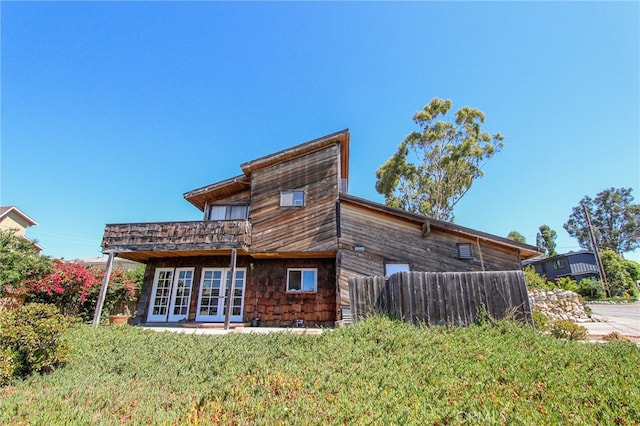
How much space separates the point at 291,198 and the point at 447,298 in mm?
7403

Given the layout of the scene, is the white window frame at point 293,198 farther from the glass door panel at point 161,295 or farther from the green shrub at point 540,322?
the green shrub at point 540,322

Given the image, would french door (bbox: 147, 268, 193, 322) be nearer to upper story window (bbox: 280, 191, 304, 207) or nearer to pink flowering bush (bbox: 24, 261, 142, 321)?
pink flowering bush (bbox: 24, 261, 142, 321)

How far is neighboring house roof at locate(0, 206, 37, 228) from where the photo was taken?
23.8 meters

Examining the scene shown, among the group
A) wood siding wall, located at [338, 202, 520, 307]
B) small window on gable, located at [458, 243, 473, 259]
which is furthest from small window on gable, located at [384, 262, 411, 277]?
small window on gable, located at [458, 243, 473, 259]

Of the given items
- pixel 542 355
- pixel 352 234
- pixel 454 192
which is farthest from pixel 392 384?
pixel 454 192

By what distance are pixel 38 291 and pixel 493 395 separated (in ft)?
49.5

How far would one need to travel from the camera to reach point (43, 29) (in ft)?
30.0

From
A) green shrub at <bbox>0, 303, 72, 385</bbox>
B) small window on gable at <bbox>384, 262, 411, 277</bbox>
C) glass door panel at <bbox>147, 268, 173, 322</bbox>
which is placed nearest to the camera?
green shrub at <bbox>0, 303, 72, 385</bbox>

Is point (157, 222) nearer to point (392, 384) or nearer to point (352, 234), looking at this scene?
point (352, 234)

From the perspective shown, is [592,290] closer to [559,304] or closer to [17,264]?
[559,304]

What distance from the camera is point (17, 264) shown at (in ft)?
35.9

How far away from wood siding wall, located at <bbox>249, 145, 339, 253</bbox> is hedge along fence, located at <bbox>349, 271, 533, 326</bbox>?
3909 mm

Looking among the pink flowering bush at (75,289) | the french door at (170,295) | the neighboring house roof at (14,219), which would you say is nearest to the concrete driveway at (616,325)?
the french door at (170,295)

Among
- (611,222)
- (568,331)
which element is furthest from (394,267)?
(611,222)
